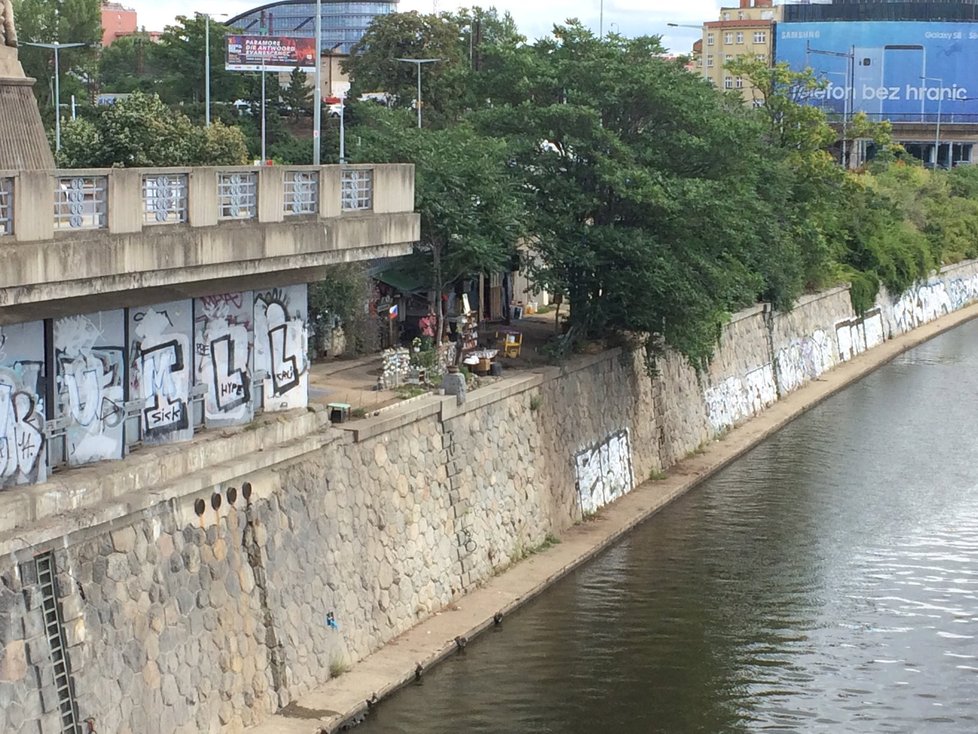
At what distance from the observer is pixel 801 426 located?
4778 centimetres

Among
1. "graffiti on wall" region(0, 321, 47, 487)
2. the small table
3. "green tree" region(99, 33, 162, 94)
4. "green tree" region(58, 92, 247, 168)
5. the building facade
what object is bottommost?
the small table

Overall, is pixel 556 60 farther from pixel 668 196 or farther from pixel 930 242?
pixel 930 242

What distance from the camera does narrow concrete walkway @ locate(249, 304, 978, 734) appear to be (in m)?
22.2

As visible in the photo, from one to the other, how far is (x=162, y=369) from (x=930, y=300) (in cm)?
5773

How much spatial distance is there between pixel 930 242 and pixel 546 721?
56799 mm

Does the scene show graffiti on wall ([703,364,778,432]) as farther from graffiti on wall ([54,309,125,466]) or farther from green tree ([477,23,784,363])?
graffiti on wall ([54,309,125,466])

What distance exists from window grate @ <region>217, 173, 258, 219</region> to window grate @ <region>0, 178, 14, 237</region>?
4072mm

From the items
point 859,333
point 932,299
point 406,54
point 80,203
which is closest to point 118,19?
point 406,54

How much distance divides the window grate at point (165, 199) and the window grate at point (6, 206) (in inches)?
94.7

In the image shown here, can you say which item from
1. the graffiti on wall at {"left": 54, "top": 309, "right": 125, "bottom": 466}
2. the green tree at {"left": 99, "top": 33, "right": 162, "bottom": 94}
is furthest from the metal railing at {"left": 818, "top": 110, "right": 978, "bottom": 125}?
the graffiti on wall at {"left": 54, "top": 309, "right": 125, "bottom": 466}

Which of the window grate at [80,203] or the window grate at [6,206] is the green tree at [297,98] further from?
the window grate at [6,206]

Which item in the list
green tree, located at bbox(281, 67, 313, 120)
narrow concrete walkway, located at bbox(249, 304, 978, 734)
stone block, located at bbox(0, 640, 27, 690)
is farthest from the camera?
green tree, located at bbox(281, 67, 313, 120)

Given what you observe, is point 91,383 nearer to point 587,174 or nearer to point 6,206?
point 6,206

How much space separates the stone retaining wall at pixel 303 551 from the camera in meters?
18.0
